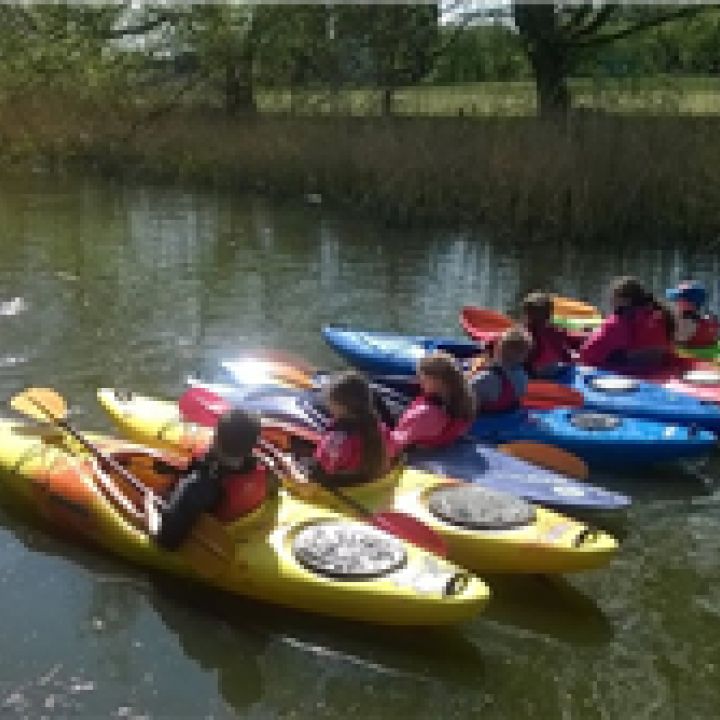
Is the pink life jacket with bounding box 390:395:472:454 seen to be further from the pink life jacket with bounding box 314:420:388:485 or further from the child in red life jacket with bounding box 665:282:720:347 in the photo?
the child in red life jacket with bounding box 665:282:720:347

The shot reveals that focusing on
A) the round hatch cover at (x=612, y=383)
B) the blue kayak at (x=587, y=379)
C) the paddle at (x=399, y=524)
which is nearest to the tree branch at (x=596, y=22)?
the blue kayak at (x=587, y=379)

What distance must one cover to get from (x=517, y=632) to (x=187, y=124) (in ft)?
50.7

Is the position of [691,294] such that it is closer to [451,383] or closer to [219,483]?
[451,383]

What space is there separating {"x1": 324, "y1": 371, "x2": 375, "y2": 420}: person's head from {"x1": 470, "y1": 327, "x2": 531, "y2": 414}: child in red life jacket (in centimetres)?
133

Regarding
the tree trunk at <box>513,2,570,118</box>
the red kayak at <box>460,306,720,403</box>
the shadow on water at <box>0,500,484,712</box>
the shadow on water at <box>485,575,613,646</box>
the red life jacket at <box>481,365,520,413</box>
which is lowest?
the shadow on water at <box>485,575,613,646</box>

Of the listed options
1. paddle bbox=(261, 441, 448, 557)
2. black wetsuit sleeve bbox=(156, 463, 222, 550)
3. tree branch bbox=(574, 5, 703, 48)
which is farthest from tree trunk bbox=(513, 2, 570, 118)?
black wetsuit sleeve bbox=(156, 463, 222, 550)

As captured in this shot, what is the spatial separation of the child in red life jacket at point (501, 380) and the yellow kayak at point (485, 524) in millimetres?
1004

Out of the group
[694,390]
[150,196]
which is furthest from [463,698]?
[150,196]

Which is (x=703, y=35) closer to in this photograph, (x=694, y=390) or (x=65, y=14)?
(x=65, y=14)

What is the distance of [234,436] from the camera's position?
4449 mm

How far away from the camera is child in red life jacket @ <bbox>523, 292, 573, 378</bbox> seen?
7.02 meters

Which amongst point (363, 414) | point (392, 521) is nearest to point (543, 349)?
point (363, 414)

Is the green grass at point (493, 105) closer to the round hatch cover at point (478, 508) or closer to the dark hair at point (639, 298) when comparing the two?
the dark hair at point (639, 298)

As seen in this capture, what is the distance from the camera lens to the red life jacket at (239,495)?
179 inches
